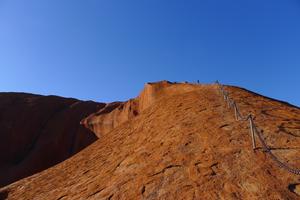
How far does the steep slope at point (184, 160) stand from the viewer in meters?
9.46

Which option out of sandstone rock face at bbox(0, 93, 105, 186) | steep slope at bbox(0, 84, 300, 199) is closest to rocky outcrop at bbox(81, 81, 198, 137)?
sandstone rock face at bbox(0, 93, 105, 186)

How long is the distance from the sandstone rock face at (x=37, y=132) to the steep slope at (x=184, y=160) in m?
33.3

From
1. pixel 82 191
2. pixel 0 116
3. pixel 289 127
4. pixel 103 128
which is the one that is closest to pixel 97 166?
pixel 82 191

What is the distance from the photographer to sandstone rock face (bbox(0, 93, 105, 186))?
50688mm

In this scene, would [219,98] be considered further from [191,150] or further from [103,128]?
[103,128]

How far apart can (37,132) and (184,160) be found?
4848 centimetres

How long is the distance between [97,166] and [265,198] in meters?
8.22

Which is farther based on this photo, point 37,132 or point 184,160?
point 37,132

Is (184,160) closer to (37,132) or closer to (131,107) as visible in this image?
(131,107)

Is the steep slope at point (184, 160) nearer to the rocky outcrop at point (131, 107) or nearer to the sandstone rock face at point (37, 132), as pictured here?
the rocky outcrop at point (131, 107)

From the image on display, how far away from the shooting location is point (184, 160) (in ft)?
37.8

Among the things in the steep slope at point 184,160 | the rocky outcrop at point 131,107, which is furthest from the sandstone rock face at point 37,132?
the steep slope at point 184,160

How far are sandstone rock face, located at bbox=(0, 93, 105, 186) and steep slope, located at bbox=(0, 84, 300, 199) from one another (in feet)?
109

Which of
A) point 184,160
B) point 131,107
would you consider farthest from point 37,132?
point 184,160
